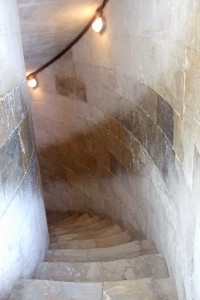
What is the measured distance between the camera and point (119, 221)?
4.79 meters

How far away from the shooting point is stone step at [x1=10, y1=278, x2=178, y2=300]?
7.88ft

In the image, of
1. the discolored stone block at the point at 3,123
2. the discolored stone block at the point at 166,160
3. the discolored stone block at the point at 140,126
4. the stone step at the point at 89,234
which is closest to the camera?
the discolored stone block at the point at 3,123

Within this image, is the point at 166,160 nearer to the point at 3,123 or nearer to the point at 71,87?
the point at 3,123

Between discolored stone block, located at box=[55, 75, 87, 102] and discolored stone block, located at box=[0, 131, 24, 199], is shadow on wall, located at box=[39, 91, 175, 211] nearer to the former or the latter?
discolored stone block, located at box=[55, 75, 87, 102]

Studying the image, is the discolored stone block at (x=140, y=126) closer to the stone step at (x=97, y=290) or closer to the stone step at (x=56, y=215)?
the stone step at (x=97, y=290)

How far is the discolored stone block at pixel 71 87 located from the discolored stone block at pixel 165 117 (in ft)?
8.16

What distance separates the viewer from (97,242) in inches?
157

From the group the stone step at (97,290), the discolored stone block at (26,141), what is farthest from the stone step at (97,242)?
the discolored stone block at (26,141)

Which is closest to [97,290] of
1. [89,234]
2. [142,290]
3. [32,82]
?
[142,290]

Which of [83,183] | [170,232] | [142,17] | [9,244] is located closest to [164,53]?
[142,17]

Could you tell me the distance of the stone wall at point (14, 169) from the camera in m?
2.26

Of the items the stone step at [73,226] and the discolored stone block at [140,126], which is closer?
the discolored stone block at [140,126]

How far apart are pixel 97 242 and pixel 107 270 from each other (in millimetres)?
1097

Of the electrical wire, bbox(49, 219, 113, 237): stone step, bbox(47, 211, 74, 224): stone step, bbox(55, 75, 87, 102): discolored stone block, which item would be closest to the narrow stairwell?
bbox(49, 219, 113, 237): stone step
